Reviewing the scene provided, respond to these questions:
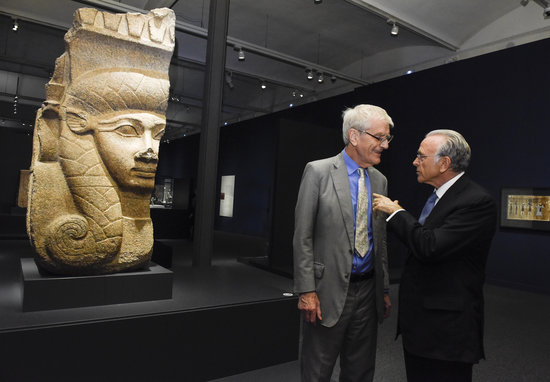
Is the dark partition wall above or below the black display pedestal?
above

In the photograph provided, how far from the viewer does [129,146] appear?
10.1ft

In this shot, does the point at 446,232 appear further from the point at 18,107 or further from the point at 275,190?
the point at 18,107

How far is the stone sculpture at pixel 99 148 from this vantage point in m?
2.84

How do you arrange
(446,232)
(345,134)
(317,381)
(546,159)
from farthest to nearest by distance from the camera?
(546,159) < (345,134) < (317,381) < (446,232)

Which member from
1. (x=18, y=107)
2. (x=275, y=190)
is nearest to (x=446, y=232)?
(x=275, y=190)

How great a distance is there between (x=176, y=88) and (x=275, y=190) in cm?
681

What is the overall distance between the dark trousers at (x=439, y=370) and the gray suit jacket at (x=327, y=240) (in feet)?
1.07

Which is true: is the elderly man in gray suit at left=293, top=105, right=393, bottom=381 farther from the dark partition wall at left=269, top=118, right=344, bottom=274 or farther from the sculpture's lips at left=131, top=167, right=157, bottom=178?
the dark partition wall at left=269, top=118, right=344, bottom=274

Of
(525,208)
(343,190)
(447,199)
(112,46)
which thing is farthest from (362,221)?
(525,208)

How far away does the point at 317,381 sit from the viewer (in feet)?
6.21

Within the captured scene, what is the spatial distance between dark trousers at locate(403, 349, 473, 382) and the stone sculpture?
219 centimetres

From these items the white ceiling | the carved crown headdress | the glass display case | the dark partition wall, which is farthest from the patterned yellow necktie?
the glass display case

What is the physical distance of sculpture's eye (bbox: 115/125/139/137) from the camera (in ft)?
10.1

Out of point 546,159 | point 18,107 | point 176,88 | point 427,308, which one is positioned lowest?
point 427,308
